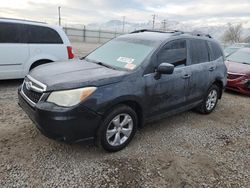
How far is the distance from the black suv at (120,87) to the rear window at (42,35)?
100 inches

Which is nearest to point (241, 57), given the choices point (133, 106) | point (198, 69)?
point (198, 69)

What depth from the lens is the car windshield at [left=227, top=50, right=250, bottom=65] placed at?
26.2ft

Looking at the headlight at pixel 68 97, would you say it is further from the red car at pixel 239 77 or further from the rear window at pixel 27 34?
the red car at pixel 239 77

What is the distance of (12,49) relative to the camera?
5699 millimetres

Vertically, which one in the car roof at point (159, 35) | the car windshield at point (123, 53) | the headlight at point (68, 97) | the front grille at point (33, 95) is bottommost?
the front grille at point (33, 95)

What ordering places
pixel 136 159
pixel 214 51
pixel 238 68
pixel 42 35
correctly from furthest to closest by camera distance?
pixel 238 68
pixel 42 35
pixel 214 51
pixel 136 159

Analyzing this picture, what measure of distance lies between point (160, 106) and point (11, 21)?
452 cm

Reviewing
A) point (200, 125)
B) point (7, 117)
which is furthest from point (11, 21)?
point (200, 125)

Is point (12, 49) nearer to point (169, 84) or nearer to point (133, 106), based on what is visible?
point (133, 106)

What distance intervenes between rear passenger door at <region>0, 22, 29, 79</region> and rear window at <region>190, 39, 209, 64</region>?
4.09 metres

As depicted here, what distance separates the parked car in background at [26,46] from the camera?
5668 mm

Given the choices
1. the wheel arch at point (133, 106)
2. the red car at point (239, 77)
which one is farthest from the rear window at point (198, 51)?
the red car at point (239, 77)

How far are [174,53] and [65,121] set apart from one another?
2.26m

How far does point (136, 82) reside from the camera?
10.9ft
